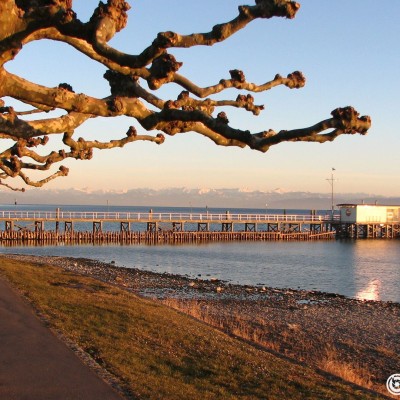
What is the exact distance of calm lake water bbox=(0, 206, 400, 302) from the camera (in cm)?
3768

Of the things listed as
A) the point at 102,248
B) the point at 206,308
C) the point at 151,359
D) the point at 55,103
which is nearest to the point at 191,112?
the point at 55,103

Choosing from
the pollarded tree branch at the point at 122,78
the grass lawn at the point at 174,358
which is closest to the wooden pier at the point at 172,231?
the grass lawn at the point at 174,358

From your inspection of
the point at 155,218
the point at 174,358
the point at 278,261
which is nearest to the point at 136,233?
the point at 155,218

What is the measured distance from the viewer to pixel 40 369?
8539 millimetres

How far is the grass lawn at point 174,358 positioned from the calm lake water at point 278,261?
2101 cm

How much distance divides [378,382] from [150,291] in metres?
16.8

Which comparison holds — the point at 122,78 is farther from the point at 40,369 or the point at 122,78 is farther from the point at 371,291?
the point at 371,291

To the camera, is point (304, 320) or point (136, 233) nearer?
point (304, 320)

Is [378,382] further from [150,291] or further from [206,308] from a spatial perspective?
[150,291]

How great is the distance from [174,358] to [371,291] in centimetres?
2674

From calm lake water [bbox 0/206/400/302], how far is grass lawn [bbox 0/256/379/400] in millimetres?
21008

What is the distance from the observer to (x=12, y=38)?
604 cm

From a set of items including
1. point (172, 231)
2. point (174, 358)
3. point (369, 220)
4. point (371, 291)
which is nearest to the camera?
point (174, 358)

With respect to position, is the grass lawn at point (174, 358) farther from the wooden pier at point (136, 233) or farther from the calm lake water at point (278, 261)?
the wooden pier at point (136, 233)
